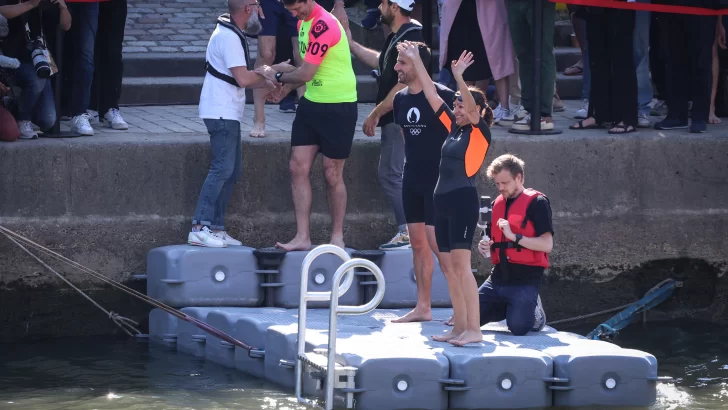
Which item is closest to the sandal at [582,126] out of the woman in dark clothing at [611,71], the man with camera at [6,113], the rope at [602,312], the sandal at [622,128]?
the woman in dark clothing at [611,71]

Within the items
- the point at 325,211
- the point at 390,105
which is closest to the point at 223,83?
the point at 390,105

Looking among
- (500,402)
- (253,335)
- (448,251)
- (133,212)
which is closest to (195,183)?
(133,212)

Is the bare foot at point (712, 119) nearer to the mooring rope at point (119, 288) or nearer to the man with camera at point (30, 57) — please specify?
the mooring rope at point (119, 288)

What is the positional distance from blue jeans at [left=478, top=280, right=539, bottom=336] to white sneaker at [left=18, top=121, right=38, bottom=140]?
3725 mm

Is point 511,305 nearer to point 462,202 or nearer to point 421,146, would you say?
point 462,202

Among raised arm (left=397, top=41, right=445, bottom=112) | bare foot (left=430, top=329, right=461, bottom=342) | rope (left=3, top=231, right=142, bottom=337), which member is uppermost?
raised arm (left=397, top=41, right=445, bottom=112)

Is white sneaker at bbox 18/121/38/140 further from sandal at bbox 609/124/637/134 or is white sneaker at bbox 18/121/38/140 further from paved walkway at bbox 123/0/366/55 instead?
sandal at bbox 609/124/637/134

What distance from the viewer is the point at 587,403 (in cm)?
816

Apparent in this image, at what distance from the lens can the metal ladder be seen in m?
7.48

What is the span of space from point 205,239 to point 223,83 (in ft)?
3.82

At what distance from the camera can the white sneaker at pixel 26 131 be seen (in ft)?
33.6

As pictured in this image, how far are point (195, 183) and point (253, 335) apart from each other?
5.74 feet

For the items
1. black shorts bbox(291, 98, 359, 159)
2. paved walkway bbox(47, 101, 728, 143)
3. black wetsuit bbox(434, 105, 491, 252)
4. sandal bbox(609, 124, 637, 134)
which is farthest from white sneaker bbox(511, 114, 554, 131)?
black wetsuit bbox(434, 105, 491, 252)

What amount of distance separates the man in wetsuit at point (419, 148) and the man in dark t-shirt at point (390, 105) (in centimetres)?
41
